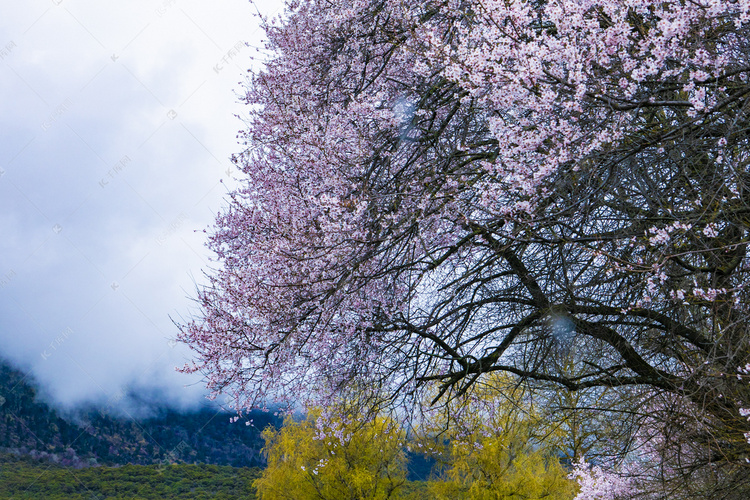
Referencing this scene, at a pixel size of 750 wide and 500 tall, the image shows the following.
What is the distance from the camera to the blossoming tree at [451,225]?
4.39 meters

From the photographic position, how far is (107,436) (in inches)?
1229

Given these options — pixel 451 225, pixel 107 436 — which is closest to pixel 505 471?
pixel 451 225

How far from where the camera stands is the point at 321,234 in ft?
17.6

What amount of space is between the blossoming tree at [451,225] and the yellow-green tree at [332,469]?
10.0 meters

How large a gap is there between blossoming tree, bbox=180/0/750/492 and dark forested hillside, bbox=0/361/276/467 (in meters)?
25.1

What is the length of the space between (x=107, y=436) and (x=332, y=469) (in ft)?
64.6

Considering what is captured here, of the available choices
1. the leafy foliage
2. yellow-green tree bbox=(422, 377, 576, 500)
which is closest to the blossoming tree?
yellow-green tree bbox=(422, 377, 576, 500)

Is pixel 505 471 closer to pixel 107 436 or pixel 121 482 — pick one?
pixel 121 482

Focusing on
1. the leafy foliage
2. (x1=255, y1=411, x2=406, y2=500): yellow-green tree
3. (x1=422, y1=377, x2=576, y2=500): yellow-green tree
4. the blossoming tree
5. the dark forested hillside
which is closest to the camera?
the blossoming tree

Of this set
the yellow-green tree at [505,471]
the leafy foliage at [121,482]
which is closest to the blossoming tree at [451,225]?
the yellow-green tree at [505,471]

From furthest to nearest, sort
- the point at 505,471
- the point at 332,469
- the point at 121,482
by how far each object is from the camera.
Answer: the point at 121,482, the point at 332,469, the point at 505,471

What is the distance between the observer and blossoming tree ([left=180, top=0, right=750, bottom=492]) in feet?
14.4

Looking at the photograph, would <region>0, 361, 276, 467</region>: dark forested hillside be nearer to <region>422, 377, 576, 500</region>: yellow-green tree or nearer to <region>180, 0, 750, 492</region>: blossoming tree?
<region>422, 377, 576, 500</region>: yellow-green tree

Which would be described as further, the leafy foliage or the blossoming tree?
the leafy foliage
